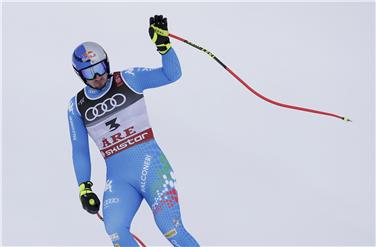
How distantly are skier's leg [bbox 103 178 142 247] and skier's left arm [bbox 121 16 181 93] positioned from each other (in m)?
0.74

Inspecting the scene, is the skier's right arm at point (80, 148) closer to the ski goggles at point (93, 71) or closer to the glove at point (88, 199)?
the glove at point (88, 199)

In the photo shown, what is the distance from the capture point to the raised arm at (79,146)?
19.0ft

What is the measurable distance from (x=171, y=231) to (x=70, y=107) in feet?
4.01

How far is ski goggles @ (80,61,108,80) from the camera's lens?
5590mm

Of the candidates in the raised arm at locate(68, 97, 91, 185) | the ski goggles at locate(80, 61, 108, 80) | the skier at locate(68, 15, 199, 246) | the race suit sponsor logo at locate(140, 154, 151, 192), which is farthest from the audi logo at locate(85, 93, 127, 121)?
the race suit sponsor logo at locate(140, 154, 151, 192)

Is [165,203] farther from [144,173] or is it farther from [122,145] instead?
[122,145]

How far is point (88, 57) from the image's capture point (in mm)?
5574

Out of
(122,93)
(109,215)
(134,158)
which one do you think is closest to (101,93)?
(122,93)

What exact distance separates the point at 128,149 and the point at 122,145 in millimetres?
54

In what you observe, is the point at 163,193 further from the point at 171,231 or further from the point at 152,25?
the point at 152,25

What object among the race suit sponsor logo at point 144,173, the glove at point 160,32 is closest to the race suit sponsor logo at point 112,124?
the race suit sponsor logo at point 144,173

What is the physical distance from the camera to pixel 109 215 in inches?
218

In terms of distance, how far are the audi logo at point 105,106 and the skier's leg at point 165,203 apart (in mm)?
491

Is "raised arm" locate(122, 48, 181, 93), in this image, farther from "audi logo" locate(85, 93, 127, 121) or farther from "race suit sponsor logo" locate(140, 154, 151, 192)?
"race suit sponsor logo" locate(140, 154, 151, 192)
